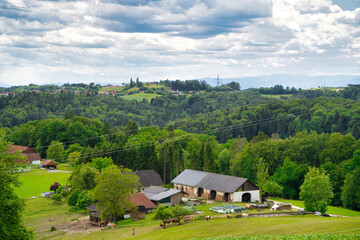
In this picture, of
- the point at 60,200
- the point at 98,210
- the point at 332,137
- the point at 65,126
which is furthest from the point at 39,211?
the point at 65,126

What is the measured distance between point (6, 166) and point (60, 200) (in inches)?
1600

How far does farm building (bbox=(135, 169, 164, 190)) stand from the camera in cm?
7600

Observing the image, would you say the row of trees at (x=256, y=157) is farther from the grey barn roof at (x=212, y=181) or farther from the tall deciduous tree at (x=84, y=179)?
the tall deciduous tree at (x=84, y=179)

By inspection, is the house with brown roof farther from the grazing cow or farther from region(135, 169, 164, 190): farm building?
the grazing cow

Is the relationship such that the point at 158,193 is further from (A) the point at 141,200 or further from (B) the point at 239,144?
(B) the point at 239,144

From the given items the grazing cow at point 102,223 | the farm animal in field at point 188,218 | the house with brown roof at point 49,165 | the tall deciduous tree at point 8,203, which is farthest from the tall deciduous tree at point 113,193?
the house with brown roof at point 49,165

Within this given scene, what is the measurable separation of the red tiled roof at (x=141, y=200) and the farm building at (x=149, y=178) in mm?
15444

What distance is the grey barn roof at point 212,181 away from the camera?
6262 cm

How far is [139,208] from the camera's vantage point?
5631 cm

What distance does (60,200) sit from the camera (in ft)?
224

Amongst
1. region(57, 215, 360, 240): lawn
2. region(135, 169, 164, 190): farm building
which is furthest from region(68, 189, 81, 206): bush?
region(57, 215, 360, 240): lawn

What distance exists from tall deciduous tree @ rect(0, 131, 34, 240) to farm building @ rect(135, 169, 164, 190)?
45.7 metres

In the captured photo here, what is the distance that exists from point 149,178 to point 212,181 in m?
15.7

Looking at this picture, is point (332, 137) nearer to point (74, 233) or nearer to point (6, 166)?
point (74, 233)
